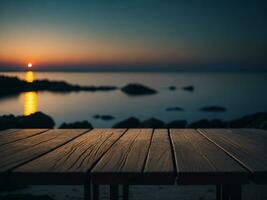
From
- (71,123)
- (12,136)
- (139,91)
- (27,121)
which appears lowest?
(139,91)

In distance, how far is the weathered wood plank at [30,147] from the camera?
1.71 m

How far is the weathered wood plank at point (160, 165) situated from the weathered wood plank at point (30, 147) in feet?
2.15

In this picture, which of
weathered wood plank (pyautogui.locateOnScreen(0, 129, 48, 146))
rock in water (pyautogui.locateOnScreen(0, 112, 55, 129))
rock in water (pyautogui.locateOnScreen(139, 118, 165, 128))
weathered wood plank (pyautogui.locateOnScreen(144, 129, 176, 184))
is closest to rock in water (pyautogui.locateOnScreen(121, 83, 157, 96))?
rock in water (pyautogui.locateOnScreen(139, 118, 165, 128))

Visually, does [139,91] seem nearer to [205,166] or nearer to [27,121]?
[27,121]

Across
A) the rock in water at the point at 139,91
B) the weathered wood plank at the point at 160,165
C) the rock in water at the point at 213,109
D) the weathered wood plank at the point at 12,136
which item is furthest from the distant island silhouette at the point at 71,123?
the rock in water at the point at 139,91

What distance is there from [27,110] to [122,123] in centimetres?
1524

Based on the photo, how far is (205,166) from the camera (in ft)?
5.25

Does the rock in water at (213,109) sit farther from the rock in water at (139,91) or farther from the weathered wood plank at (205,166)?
the weathered wood plank at (205,166)

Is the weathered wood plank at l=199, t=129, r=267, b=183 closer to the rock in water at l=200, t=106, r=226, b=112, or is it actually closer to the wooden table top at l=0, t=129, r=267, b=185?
the wooden table top at l=0, t=129, r=267, b=185

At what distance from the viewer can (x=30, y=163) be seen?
1.67 meters

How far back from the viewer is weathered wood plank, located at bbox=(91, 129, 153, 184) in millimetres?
1482

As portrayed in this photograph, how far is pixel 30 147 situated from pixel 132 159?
0.80 metres

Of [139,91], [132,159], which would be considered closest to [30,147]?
A: [132,159]

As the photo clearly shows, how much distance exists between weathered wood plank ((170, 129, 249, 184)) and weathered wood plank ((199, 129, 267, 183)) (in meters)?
0.05
